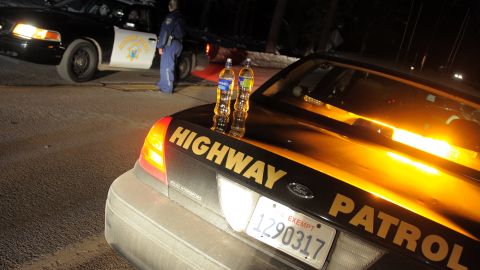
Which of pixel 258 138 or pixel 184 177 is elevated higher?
pixel 258 138

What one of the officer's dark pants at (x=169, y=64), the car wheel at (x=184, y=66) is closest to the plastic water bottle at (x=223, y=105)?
the officer's dark pants at (x=169, y=64)

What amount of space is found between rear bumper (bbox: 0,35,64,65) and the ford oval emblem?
6033mm

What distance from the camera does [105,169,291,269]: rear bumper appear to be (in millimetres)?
1830

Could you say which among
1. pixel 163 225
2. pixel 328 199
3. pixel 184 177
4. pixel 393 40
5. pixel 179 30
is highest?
pixel 393 40

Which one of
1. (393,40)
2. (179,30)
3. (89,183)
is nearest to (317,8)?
(393,40)

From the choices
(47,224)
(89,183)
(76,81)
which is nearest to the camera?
(47,224)

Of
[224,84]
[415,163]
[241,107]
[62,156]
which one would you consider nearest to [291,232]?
[415,163]

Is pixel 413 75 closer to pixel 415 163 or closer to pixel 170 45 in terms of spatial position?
pixel 415 163

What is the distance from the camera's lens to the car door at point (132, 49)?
24.8ft

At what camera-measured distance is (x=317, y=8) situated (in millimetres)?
39281

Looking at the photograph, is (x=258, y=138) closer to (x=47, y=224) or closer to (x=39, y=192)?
(x=47, y=224)

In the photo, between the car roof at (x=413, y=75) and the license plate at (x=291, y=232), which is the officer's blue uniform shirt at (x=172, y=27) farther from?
the license plate at (x=291, y=232)

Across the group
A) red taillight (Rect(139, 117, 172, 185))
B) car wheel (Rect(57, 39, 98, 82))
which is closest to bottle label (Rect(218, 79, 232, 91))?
red taillight (Rect(139, 117, 172, 185))

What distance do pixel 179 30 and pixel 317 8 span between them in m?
34.6
